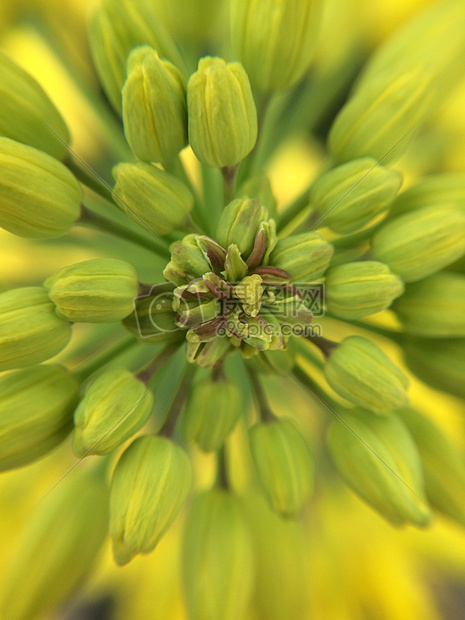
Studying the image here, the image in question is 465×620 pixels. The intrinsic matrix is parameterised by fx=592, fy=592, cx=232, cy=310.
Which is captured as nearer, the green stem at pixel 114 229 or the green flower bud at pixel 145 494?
the green flower bud at pixel 145 494

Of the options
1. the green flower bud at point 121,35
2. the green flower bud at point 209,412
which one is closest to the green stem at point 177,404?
the green flower bud at point 209,412

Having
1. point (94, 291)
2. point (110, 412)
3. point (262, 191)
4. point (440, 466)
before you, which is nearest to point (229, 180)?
point (262, 191)

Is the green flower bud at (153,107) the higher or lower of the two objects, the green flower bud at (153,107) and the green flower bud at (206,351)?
the higher

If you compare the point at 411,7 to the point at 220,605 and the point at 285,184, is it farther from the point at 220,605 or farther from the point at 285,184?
the point at 220,605

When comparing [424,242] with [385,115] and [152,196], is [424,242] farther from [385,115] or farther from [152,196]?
[152,196]

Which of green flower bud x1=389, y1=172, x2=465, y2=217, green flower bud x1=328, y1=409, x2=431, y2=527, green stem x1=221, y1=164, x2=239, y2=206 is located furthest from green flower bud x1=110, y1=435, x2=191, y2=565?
green flower bud x1=389, y1=172, x2=465, y2=217

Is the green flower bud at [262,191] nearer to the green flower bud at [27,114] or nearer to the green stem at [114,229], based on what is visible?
the green stem at [114,229]
